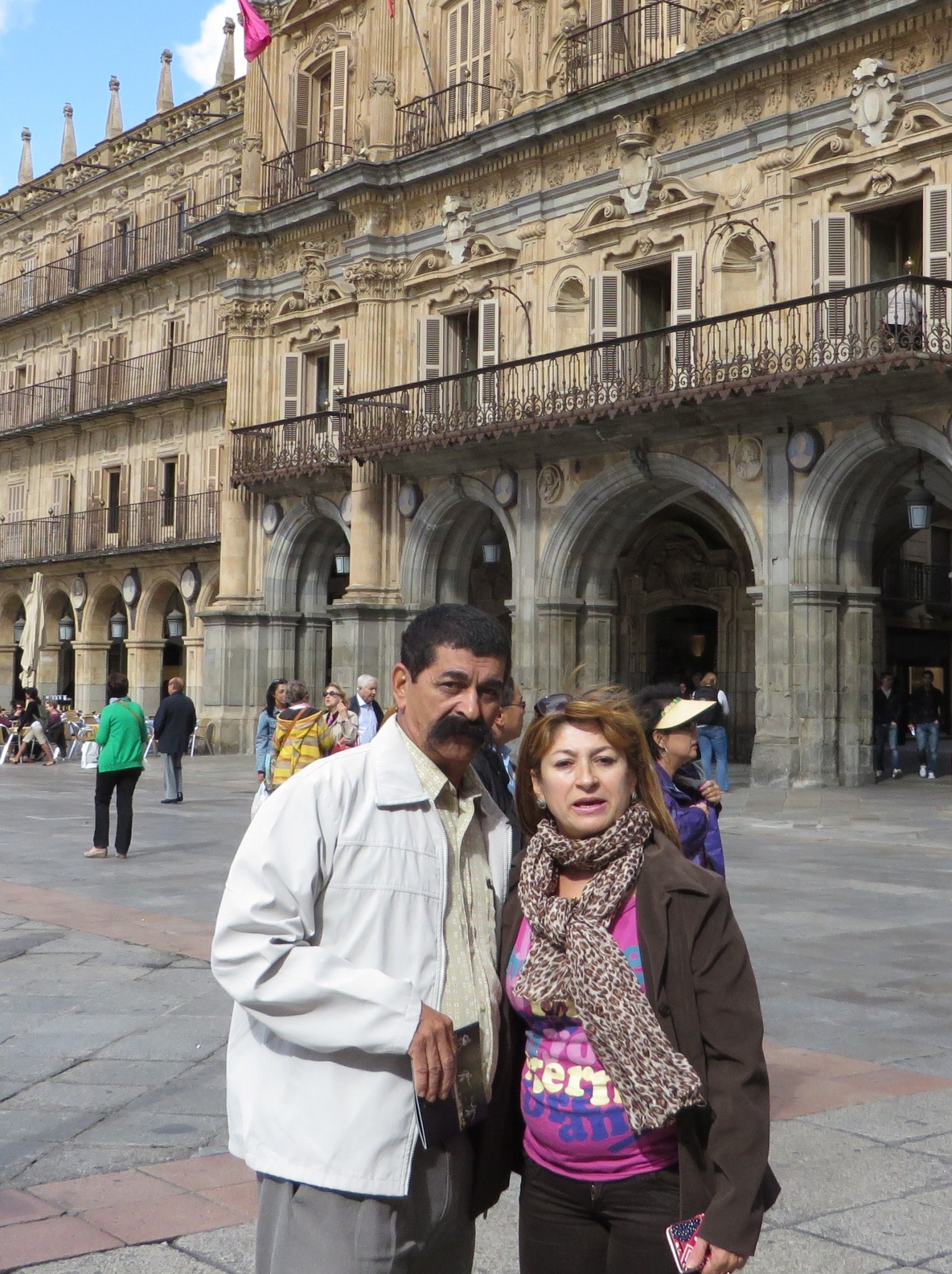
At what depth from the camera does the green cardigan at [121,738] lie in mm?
13570

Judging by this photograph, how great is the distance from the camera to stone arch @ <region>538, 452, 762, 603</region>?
23344 mm

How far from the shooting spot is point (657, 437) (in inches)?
894

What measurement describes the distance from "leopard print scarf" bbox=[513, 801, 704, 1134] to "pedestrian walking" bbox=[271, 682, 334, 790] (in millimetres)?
8178

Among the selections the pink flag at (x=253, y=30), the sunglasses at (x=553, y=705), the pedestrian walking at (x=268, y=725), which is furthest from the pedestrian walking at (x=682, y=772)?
the pink flag at (x=253, y=30)

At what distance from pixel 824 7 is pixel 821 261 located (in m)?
3.25

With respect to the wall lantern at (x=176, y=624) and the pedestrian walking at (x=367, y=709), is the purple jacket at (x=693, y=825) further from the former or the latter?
the wall lantern at (x=176, y=624)

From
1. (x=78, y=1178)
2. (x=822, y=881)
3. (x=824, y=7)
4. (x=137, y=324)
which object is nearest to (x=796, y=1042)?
(x=78, y=1178)

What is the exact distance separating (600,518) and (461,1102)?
2164 cm

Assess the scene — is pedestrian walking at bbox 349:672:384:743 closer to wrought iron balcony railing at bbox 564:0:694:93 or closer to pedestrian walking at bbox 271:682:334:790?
pedestrian walking at bbox 271:682:334:790

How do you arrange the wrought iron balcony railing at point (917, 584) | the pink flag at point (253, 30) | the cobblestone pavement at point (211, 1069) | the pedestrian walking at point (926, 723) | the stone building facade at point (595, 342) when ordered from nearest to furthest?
the cobblestone pavement at point (211, 1069)
the stone building facade at point (595, 342)
the pedestrian walking at point (926, 723)
the pink flag at point (253, 30)
the wrought iron balcony railing at point (917, 584)

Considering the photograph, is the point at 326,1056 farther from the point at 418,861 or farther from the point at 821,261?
the point at 821,261

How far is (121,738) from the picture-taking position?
44.4ft

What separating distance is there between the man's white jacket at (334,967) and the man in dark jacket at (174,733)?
1686 cm

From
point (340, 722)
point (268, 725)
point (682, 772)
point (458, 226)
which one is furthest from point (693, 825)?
point (458, 226)
